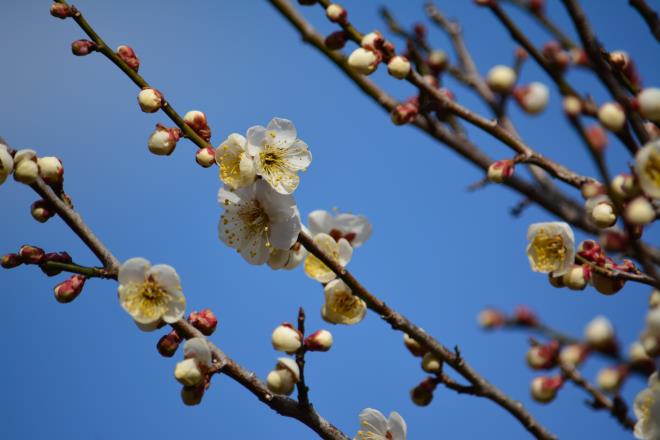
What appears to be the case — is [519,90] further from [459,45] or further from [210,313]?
[459,45]

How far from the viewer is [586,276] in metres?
1.80

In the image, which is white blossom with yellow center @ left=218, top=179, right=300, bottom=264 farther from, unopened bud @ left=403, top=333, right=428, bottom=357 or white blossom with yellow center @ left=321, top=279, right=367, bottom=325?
unopened bud @ left=403, top=333, right=428, bottom=357

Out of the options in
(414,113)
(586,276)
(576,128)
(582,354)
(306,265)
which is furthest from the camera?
(306,265)

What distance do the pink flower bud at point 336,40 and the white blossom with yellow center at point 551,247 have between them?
0.84 metres

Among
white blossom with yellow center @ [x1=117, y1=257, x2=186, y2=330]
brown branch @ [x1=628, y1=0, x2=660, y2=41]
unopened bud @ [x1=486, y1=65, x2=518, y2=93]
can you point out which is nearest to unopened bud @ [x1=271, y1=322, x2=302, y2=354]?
white blossom with yellow center @ [x1=117, y1=257, x2=186, y2=330]

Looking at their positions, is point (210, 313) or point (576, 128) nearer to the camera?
point (576, 128)

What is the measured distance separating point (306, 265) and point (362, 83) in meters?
0.68

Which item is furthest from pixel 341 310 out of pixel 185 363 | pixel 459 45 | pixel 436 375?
pixel 459 45

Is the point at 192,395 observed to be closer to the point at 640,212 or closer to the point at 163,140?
the point at 163,140

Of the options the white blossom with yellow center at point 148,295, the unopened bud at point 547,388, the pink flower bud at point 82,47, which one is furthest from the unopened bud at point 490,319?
the pink flower bud at point 82,47

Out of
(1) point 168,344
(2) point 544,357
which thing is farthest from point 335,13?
(2) point 544,357

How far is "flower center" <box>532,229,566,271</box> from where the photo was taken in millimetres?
1969

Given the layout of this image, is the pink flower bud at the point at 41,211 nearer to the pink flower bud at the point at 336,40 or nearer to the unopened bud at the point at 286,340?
the unopened bud at the point at 286,340

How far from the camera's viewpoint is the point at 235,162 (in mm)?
1840
